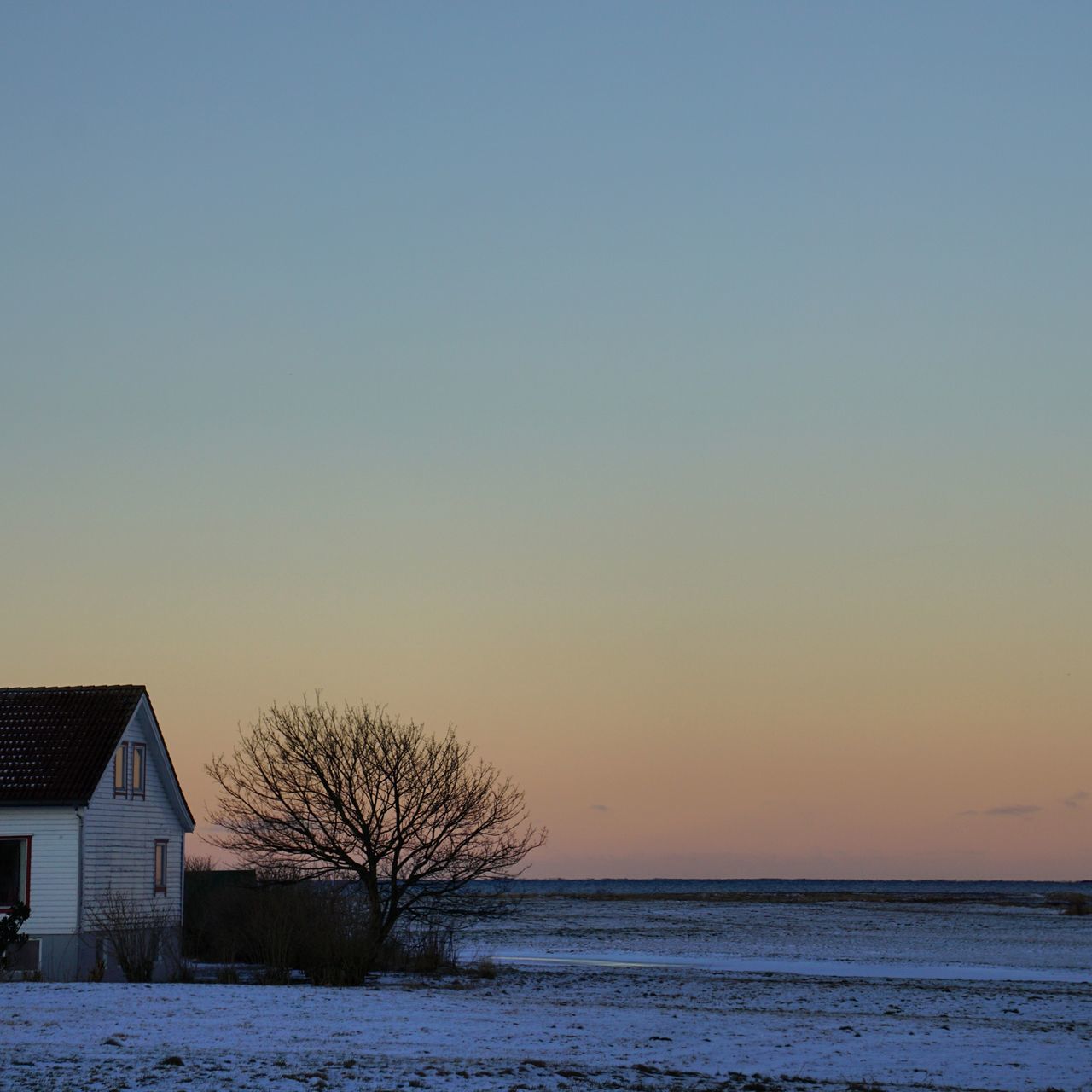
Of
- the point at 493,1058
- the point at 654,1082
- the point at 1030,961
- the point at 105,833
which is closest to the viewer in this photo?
the point at 654,1082

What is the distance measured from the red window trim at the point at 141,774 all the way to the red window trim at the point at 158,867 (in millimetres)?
1418

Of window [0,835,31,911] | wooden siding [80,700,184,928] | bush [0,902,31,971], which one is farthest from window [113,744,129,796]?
bush [0,902,31,971]

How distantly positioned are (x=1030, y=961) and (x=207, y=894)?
82.2ft

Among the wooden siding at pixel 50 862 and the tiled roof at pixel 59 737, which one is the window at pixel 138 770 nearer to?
the tiled roof at pixel 59 737

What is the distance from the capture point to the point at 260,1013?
20188 millimetres

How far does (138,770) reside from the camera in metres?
35.9

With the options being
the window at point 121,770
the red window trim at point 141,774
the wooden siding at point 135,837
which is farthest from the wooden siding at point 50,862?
the red window trim at point 141,774

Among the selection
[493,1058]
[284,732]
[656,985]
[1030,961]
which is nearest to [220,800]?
[284,732]

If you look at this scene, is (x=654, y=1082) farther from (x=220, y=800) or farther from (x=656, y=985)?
(x=220, y=800)

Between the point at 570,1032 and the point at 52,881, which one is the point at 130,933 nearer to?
the point at 52,881

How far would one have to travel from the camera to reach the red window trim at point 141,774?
3550 cm

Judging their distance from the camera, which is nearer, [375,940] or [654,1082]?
[654,1082]

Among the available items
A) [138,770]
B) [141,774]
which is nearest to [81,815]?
[138,770]

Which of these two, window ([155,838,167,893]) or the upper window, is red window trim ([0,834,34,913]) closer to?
the upper window
